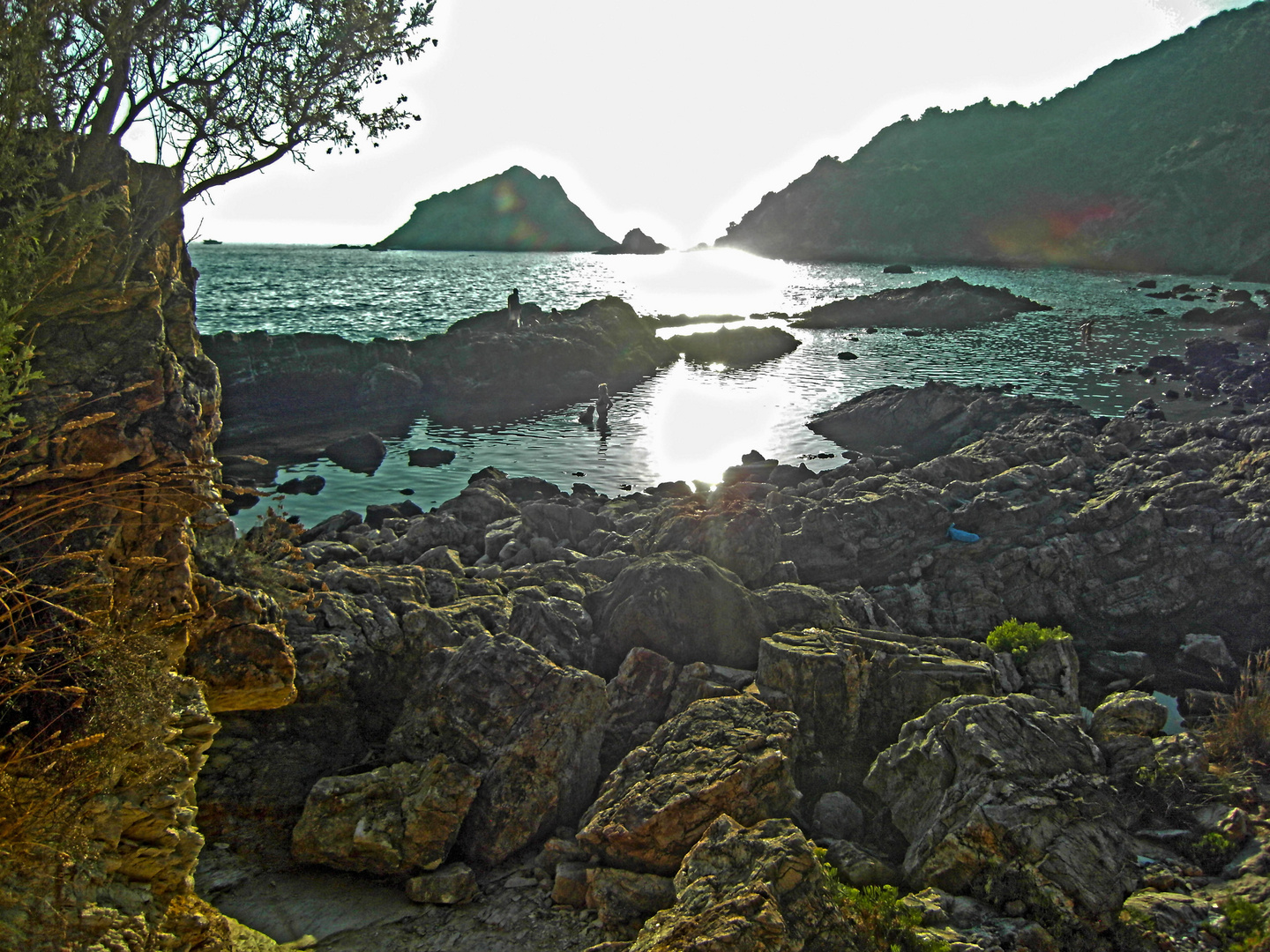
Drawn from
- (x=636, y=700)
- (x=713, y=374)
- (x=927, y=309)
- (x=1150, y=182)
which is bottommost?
(x=636, y=700)

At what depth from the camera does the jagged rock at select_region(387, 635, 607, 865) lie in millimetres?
7629

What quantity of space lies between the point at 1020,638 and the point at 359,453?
2621cm

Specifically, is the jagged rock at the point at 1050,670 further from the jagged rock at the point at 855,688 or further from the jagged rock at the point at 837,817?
the jagged rock at the point at 837,817

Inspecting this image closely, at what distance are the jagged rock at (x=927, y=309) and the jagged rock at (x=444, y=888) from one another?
248 ft

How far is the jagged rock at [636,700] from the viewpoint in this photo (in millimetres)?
8930

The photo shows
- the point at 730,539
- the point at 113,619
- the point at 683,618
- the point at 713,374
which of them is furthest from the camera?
the point at 713,374

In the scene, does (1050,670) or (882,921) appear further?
(1050,670)

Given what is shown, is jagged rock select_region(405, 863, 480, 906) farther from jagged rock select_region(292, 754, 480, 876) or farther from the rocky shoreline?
jagged rock select_region(292, 754, 480, 876)

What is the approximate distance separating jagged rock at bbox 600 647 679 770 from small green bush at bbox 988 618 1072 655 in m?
5.04

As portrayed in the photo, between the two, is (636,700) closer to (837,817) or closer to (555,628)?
(555,628)

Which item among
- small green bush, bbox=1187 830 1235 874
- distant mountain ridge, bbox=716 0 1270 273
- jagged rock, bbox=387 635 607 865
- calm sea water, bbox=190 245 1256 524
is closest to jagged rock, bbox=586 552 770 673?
jagged rock, bbox=387 635 607 865

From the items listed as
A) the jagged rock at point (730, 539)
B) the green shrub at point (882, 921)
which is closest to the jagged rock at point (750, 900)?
the green shrub at point (882, 921)

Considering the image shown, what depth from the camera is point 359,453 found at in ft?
101

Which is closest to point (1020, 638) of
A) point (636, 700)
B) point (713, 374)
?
point (636, 700)
